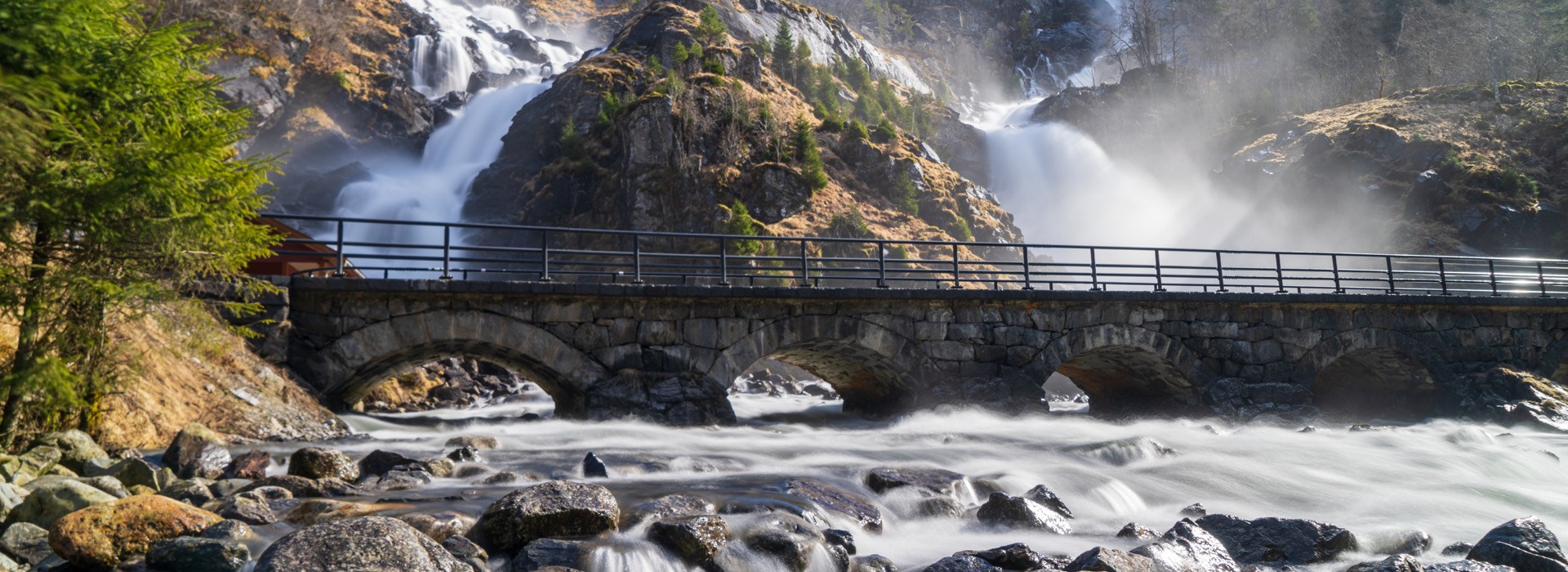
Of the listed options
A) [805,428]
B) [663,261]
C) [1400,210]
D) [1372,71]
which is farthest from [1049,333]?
[1372,71]

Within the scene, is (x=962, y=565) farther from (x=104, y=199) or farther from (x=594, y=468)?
(x=104, y=199)

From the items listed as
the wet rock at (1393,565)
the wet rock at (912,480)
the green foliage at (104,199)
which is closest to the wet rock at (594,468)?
the wet rock at (912,480)

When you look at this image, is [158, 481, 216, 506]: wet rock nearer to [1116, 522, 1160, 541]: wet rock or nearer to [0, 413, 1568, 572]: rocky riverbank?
[0, 413, 1568, 572]: rocky riverbank

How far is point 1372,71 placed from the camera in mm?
57812

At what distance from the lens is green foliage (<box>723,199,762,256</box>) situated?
96.4 feet

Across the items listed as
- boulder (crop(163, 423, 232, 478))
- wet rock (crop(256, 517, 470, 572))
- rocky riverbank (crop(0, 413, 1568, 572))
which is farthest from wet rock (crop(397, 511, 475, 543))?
boulder (crop(163, 423, 232, 478))

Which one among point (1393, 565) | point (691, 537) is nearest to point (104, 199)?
point (691, 537)

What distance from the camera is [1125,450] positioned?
35.4 feet

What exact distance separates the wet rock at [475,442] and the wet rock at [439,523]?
13.0 ft

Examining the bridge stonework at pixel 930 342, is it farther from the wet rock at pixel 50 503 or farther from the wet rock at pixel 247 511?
the wet rock at pixel 50 503

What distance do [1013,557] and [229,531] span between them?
4960 millimetres

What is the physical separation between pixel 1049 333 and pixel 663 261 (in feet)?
62.8

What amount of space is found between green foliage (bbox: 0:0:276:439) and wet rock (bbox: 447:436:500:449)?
3323mm

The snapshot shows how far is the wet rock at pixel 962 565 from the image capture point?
5555 mm
